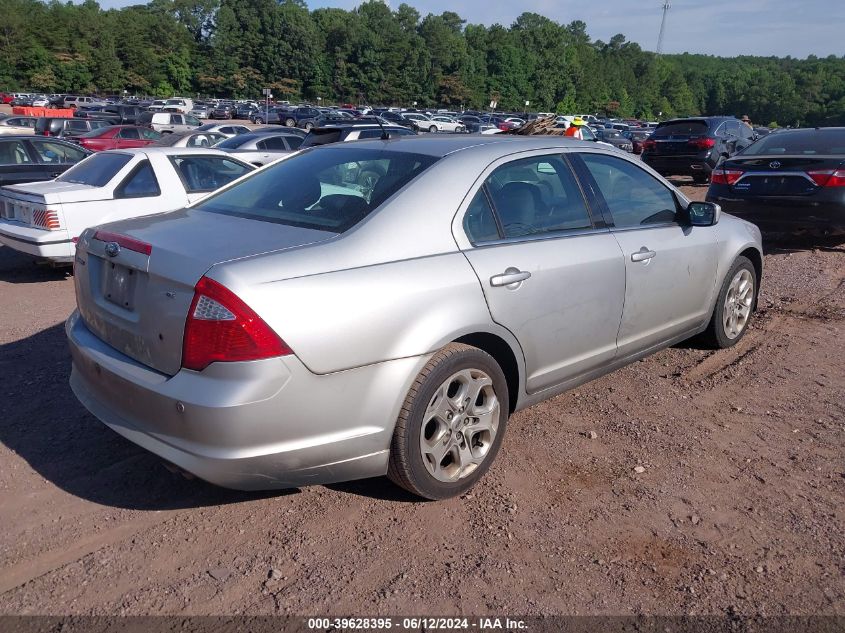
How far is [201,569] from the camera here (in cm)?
290

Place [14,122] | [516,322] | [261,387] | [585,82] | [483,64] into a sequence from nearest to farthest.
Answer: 1. [261,387]
2. [516,322]
3. [14,122]
4. [483,64]
5. [585,82]

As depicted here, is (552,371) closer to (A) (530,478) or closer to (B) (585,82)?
(A) (530,478)

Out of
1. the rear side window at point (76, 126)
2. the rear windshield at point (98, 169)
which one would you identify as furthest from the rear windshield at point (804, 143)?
the rear side window at point (76, 126)

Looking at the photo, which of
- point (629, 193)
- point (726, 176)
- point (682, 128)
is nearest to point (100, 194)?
point (629, 193)

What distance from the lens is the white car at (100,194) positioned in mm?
7543

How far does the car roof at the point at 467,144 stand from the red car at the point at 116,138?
54.7 ft

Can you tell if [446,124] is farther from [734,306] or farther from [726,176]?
[734,306]

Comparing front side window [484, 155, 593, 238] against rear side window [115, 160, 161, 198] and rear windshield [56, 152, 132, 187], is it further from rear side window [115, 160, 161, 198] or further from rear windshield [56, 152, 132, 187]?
rear windshield [56, 152, 132, 187]

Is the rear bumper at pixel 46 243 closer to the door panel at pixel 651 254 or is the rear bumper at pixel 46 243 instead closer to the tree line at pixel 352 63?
the door panel at pixel 651 254

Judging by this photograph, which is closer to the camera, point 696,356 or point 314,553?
point 314,553

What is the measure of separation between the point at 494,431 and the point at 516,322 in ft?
1.77

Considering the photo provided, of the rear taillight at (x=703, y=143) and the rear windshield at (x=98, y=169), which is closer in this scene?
the rear windshield at (x=98, y=169)

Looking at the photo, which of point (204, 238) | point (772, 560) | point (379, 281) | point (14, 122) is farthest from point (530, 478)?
point (14, 122)

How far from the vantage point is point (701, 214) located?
4699 millimetres
